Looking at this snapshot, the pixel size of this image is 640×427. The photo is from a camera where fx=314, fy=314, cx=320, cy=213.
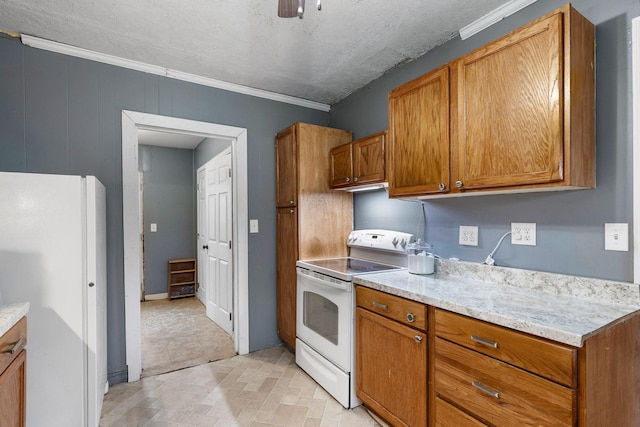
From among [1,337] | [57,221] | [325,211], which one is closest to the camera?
[1,337]

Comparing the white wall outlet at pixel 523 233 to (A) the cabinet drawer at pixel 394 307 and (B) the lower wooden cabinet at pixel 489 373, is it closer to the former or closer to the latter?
(B) the lower wooden cabinet at pixel 489 373

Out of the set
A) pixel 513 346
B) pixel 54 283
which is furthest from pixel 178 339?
pixel 513 346

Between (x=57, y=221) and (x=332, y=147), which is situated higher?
(x=332, y=147)

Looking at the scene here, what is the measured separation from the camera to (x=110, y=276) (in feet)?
7.47

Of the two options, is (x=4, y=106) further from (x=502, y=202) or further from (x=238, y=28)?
(x=502, y=202)

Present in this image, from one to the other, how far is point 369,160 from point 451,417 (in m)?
1.64

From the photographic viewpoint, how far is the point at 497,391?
121cm

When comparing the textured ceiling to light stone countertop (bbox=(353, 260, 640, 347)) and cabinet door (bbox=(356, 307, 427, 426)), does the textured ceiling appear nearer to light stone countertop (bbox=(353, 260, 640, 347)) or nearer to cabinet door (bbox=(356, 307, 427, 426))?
light stone countertop (bbox=(353, 260, 640, 347))

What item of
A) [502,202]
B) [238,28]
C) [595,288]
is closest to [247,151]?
[238,28]

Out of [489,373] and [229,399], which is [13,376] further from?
[489,373]

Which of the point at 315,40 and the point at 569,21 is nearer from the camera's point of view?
the point at 569,21

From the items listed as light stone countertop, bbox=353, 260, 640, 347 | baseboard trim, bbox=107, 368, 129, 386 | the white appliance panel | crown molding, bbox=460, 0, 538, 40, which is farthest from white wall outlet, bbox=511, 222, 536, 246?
baseboard trim, bbox=107, 368, 129, 386

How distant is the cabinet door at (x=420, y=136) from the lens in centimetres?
173

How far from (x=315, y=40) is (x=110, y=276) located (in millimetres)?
2198
